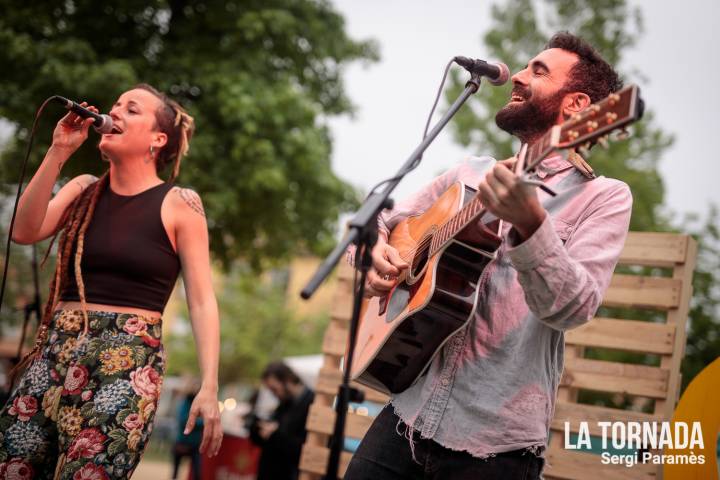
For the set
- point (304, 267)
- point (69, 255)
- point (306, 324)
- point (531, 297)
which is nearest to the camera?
point (531, 297)

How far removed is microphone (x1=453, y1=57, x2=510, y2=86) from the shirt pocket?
2.45ft

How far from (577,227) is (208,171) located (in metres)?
8.41

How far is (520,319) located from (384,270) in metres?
0.73

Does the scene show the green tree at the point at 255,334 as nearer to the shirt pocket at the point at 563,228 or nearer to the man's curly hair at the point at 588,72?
the man's curly hair at the point at 588,72

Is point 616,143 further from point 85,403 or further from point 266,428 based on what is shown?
point 85,403

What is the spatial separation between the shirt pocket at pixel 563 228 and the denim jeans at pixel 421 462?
74 centimetres

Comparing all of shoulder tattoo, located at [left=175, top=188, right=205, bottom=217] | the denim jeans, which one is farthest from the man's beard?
shoulder tattoo, located at [left=175, top=188, right=205, bottom=217]

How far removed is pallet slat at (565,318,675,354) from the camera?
13.7 ft

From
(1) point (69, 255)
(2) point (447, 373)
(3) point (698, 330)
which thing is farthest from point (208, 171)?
(3) point (698, 330)

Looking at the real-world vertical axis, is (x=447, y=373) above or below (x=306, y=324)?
below

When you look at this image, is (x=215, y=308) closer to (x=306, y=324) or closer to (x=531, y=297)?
(x=531, y=297)

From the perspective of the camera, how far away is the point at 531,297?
2004 mm

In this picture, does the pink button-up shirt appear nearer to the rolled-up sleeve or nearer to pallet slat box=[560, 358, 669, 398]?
the rolled-up sleeve

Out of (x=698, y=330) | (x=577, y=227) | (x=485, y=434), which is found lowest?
(x=485, y=434)
